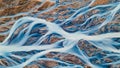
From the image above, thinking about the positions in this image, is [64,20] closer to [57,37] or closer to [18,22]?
[57,37]

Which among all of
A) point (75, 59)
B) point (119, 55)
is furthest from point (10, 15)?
point (119, 55)

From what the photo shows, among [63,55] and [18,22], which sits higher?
[18,22]

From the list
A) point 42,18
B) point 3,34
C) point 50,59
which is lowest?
point 50,59

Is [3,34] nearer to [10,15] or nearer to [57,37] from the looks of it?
[10,15]

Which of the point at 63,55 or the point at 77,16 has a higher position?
the point at 77,16

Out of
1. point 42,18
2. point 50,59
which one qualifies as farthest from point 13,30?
point 50,59

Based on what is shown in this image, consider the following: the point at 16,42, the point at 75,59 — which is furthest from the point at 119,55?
the point at 16,42

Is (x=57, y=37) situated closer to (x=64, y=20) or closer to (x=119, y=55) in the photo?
(x=64, y=20)
